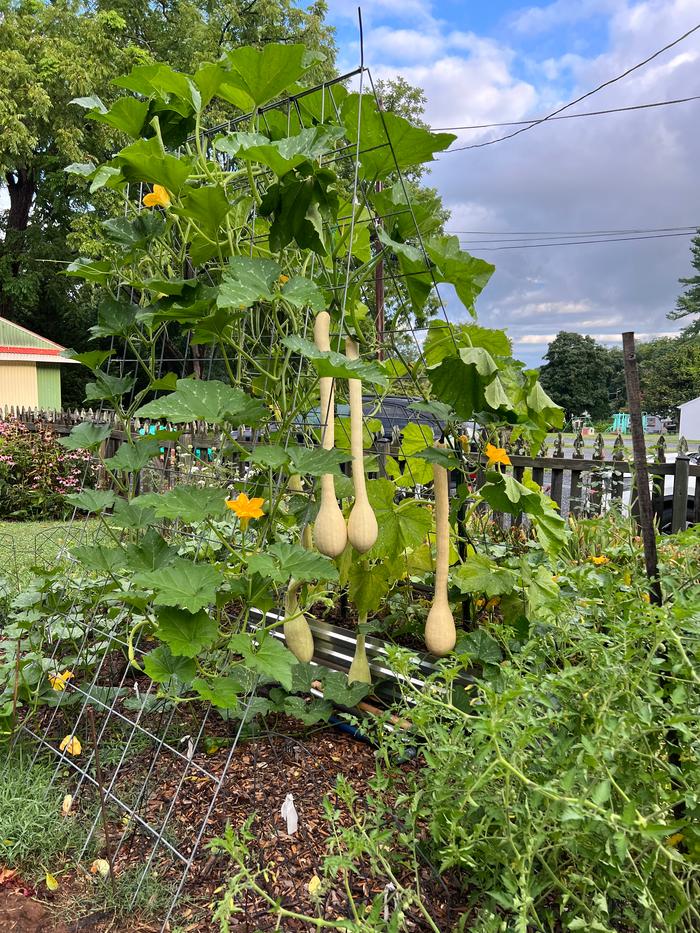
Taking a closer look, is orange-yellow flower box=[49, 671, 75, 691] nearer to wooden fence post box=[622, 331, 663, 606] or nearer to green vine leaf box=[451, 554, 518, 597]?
green vine leaf box=[451, 554, 518, 597]

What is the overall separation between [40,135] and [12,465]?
11.0m

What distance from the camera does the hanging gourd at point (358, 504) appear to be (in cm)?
150

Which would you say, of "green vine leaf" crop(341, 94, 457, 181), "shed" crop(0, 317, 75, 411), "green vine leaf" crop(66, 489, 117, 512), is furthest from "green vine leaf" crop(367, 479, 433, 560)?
"shed" crop(0, 317, 75, 411)

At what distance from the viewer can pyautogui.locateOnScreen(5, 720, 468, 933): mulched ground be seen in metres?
1.37

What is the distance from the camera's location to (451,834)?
3.63ft

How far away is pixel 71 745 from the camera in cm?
189

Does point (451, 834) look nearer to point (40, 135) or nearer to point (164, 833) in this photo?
point (164, 833)

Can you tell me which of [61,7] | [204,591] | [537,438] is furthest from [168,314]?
[61,7]

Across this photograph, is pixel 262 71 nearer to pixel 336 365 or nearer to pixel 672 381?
pixel 336 365

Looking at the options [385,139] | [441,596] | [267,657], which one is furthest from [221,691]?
[385,139]

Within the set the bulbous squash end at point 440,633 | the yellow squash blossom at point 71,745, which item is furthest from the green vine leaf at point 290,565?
the yellow squash blossom at point 71,745

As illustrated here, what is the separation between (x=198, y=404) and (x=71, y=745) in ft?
3.71

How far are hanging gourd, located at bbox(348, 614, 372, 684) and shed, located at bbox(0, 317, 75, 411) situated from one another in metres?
13.2

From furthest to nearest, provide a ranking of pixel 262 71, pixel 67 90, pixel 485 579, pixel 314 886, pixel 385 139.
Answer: pixel 67 90 < pixel 485 579 < pixel 385 139 < pixel 262 71 < pixel 314 886
